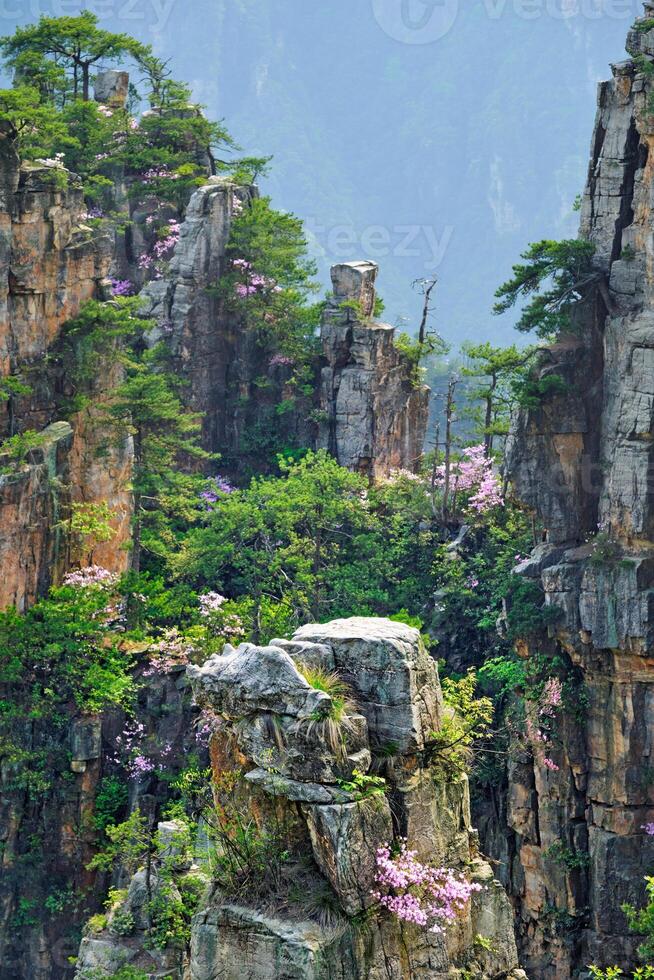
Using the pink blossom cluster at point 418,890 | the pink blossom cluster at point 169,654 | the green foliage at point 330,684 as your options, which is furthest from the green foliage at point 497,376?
the pink blossom cluster at point 418,890

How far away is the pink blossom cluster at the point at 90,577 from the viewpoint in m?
42.7

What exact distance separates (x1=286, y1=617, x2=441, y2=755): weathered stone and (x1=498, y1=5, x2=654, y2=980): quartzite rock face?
1644 centimetres

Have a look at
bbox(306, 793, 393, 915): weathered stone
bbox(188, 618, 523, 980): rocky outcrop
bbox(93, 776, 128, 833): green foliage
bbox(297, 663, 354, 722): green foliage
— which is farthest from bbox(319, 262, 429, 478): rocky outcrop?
bbox(306, 793, 393, 915): weathered stone

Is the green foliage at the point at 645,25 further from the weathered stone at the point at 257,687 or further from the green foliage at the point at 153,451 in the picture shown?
the weathered stone at the point at 257,687

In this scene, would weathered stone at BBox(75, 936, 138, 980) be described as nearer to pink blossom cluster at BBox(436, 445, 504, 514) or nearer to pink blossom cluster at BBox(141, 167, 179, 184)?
pink blossom cluster at BBox(436, 445, 504, 514)

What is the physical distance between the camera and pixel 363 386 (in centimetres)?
4931

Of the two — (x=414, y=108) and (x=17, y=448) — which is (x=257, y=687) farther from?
(x=414, y=108)

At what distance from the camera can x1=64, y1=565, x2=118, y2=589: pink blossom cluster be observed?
140ft

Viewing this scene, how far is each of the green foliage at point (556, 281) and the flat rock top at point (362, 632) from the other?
1790 centimetres

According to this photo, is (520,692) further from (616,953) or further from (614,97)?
(614,97)

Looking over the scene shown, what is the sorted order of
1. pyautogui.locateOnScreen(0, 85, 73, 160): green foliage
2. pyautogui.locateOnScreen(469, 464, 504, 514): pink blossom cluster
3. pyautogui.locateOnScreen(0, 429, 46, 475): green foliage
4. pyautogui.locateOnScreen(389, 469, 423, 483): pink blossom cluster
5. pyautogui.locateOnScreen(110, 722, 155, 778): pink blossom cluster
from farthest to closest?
1. pyautogui.locateOnScreen(389, 469, 423, 483): pink blossom cluster
2. pyautogui.locateOnScreen(469, 464, 504, 514): pink blossom cluster
3. pyautogui.locateOnScreen(0, 85, 73, 160): green foliage
4. pyautogui.locateOnScreen(0, 429, 46, 475): green foliage
5. pyautogui.locateOnScreen(110, 722, 155, 778): pink blossom cluster

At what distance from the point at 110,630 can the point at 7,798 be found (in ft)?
14.7

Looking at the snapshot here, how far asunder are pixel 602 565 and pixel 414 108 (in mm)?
108749

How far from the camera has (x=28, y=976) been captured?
40.2m
